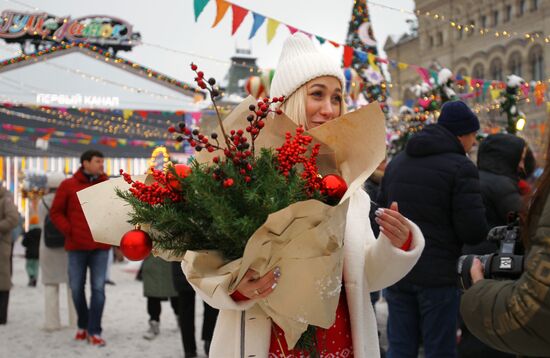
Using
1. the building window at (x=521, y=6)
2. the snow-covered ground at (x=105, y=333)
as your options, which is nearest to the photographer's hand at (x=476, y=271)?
the snow-covered ground at (x=105, y=333)

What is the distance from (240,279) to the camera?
182 centimetres

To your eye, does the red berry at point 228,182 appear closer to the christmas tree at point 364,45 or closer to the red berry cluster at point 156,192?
the red berry cluster at point 156,192

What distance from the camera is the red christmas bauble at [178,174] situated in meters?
1.89

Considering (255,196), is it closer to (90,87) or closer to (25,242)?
(25,242)

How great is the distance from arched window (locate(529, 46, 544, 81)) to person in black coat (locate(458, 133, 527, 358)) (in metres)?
19.9

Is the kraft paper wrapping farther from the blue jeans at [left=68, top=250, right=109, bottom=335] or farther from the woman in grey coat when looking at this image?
the woman in grey coat

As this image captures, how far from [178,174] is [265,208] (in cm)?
33

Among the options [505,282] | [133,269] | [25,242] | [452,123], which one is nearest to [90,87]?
[133,269]

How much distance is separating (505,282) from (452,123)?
8.94 feet

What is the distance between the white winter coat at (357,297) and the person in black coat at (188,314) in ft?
11.9

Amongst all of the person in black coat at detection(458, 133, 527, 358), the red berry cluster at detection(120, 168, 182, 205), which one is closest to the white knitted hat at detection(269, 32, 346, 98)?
the red berry cluster at detection(120, 168, 182, 205)

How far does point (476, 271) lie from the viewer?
5.72ft

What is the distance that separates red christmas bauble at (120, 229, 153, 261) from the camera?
6.14 feet

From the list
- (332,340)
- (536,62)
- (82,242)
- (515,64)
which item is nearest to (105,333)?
(82,242)
